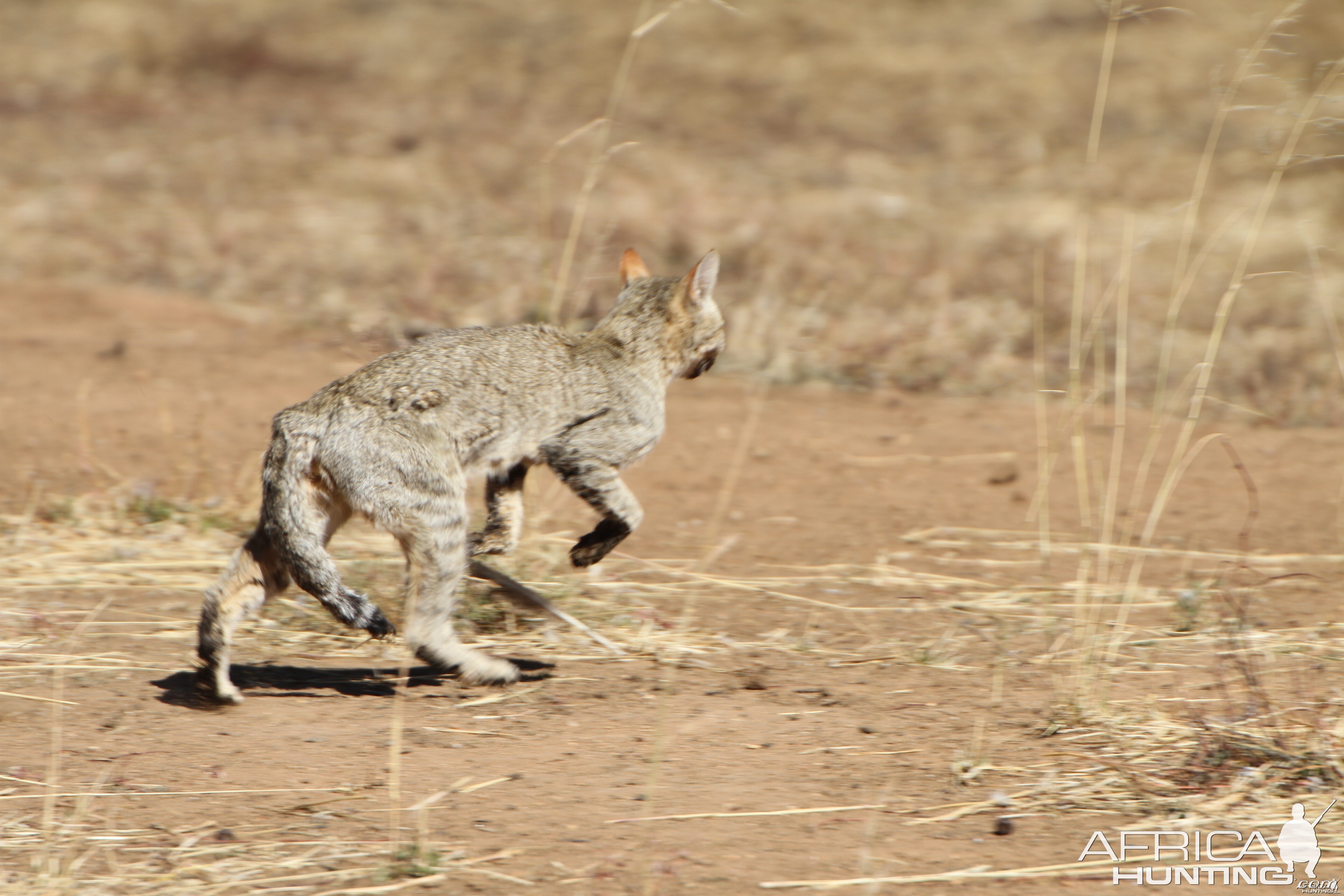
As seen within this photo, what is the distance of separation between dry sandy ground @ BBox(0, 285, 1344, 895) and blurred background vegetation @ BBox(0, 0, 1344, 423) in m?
1.29

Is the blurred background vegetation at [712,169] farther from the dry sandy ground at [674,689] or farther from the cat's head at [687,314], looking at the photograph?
the dry sandy ground at [674,689]

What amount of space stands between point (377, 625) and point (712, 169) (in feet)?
32.1

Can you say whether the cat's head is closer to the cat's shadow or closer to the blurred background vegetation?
the blurred background vegetation

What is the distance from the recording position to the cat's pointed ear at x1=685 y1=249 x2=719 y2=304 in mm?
5535

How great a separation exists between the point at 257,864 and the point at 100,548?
3151 millimetres

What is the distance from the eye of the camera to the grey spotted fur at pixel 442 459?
14.6 ft

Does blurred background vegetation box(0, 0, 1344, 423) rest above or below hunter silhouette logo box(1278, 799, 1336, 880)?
above

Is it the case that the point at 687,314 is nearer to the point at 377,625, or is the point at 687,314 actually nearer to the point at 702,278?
the point at 702,278

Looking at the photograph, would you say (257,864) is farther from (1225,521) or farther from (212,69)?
(212,69)

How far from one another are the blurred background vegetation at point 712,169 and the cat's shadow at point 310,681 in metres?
2.10

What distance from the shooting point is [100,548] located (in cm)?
609

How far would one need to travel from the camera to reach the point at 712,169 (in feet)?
44.2

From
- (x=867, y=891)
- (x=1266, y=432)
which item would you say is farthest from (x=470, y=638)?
(x=1266, y=432)
